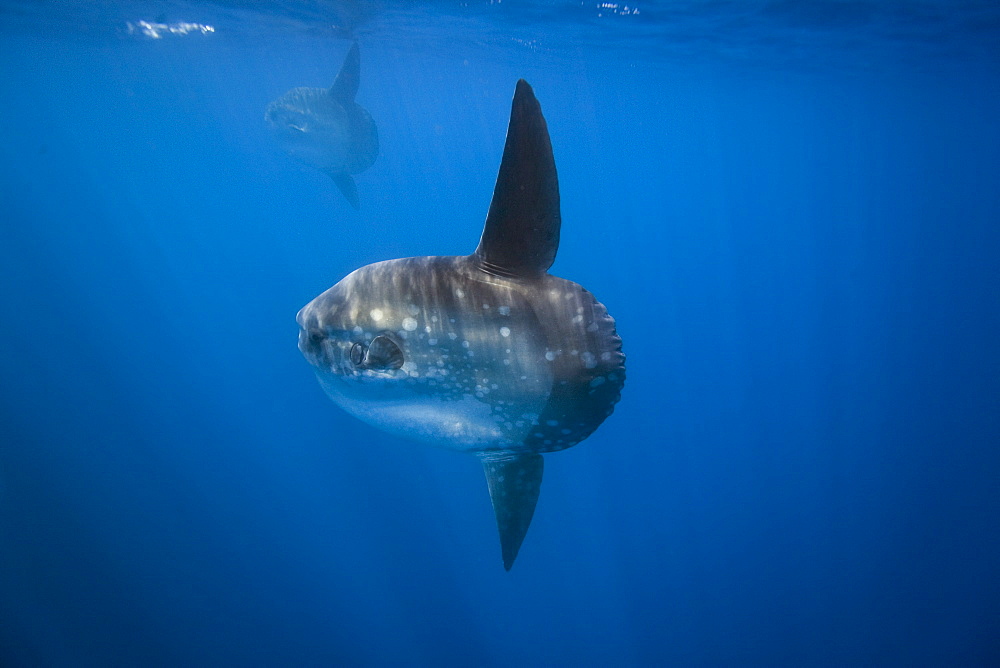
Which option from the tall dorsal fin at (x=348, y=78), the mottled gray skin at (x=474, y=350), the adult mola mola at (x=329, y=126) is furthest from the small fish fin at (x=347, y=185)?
the mottled gray skin at (x=474, y=350)

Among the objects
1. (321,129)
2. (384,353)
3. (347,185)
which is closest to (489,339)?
(384,353)

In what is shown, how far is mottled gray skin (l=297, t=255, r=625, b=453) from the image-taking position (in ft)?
6.30

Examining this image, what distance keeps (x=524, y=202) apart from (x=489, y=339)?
1.76ft

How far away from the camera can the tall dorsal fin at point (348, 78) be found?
9664 mm

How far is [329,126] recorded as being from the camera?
358 inches

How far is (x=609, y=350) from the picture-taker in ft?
6.26

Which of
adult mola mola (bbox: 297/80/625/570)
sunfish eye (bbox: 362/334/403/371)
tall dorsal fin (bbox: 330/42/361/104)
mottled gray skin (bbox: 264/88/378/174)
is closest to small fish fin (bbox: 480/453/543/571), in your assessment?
adult mola mola (bbox: 297/80/625/570)

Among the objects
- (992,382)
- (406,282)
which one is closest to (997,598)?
(992,382)

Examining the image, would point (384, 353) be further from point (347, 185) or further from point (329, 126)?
point (347, 185)

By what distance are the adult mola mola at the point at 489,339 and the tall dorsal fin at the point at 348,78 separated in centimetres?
886

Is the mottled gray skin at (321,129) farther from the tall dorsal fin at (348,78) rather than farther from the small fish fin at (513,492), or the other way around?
the small fish fin at (513,492)

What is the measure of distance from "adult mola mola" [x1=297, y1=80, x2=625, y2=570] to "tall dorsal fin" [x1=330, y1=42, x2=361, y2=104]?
8859mm

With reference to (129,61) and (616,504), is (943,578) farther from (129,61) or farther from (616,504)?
(129,61)

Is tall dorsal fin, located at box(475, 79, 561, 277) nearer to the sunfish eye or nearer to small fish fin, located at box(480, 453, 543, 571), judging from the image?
the sunfish eye
